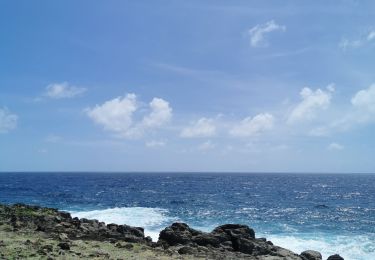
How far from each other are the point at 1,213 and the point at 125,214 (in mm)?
25098

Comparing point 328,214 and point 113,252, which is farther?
point 328,214

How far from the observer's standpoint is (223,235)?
2831 centimetres

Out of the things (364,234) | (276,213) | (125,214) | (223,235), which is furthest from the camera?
(276,213)

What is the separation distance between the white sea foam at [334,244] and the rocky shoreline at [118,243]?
424 inches

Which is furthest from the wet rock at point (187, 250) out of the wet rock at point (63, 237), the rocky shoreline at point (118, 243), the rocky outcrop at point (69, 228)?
the wet rock at point (63, 237)

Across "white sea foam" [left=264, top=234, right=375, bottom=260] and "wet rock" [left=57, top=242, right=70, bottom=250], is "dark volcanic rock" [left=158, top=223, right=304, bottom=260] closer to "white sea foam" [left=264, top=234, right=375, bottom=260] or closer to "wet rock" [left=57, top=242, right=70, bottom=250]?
"wet rock" [left=57, top=242, right=70, bottom=250]

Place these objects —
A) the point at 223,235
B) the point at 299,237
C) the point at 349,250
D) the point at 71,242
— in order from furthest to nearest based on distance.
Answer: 1. the point at 299,237
2. the point at 349,250
3. the point at 223,235
4. the point at 71,242

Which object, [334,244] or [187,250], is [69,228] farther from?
[334,244]

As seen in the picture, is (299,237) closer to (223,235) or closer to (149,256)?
(223,235)

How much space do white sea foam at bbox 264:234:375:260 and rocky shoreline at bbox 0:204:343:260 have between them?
1076 cm

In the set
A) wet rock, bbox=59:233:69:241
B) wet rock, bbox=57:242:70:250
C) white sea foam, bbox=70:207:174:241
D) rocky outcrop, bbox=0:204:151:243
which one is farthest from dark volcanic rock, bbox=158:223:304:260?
white sea foam, bbox=70:207:174:241

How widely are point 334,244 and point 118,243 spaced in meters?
25.0

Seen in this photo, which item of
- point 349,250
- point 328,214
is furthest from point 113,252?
point 328,214

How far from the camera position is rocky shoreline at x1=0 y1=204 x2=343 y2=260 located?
71.6ft
